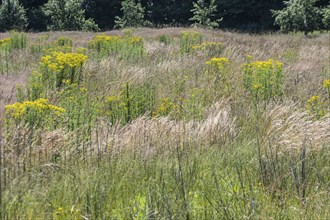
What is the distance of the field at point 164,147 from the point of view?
3.31m

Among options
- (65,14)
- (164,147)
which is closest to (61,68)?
(164,147)

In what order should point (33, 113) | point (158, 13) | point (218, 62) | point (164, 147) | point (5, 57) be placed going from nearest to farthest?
point (164, 147) → point (33, 113) → point (218, 62) → point (5, 57) → point (158, 13)

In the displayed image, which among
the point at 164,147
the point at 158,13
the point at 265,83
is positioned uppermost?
the point at 158,13

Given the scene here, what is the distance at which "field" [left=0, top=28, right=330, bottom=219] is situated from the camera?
10.9ft

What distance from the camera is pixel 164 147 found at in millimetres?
4645

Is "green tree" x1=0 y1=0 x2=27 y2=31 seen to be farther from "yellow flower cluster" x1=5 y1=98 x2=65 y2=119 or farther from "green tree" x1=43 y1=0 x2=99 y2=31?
"yellow flower cluster" x1=5 y1=98 x2=65 y2=119

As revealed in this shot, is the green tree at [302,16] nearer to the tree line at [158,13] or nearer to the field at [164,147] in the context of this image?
the tree line at [158,13]

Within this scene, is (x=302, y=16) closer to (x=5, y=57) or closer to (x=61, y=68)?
(x=5, y=57)

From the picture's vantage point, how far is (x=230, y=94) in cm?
724

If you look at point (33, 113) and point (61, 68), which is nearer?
point (33, 113)

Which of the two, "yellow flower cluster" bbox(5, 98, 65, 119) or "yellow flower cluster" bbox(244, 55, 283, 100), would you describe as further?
"yellow flower cluster" bbox(244, 55, 283, 100)

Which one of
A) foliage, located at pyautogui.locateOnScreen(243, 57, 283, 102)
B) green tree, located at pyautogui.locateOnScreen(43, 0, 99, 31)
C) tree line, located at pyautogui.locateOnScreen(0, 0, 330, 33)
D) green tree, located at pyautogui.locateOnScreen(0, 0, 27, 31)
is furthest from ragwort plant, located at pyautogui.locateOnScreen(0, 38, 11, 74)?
green tree, located at pyautogui.locateOnScreen(0, 0, 27, 31)

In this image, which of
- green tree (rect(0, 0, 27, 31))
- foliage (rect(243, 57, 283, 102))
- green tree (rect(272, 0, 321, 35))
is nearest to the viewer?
foliage (rect(243, 57, 283, 102))

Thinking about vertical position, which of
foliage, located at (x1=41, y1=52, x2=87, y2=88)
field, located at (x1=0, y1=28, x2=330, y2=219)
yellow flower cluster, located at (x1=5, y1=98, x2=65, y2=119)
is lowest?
field, located at (x1=0, y1=28, x2=330, y2=219)
